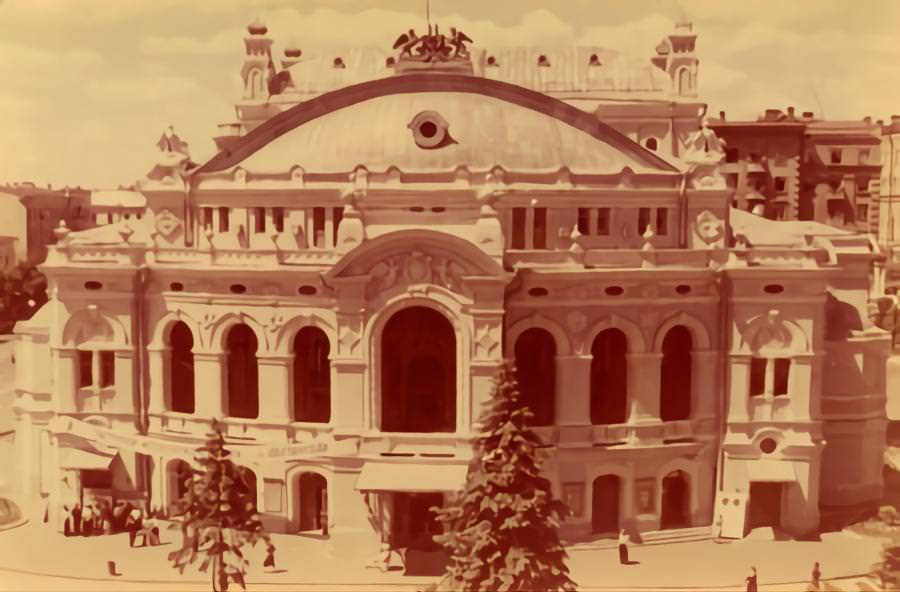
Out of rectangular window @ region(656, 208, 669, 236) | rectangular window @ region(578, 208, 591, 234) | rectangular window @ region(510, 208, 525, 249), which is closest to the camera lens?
rectangular window @ region(510, 208, 525, 249)

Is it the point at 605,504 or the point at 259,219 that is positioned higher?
the point at 259,219

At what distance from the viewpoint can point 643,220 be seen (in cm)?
3769

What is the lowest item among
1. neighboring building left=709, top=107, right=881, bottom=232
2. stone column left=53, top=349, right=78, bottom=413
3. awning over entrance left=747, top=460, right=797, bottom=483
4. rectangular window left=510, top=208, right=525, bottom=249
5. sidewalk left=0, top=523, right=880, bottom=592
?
sidewalk left=0, top=523, right=880, bottom=592

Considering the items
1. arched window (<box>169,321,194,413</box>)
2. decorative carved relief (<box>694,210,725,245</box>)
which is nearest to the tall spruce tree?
decorative carved relief (<box>694,210,725,245</box>)

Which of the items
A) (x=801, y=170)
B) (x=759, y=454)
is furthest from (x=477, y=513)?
(x=801, y=170)

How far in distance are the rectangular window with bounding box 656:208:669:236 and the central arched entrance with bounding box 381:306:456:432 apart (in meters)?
8.35

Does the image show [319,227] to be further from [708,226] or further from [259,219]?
[708,226]

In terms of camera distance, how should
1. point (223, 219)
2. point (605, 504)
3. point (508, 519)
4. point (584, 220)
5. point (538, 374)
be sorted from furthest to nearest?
point (223, 219)
point (584, 220)
point (605, 504)
point (538, 374)
point (508, 519)

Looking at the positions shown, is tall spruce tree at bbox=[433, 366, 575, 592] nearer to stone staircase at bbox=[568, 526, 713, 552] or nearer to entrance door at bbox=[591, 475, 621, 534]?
stone staircase at bbox=[568, 526, 713, 552]

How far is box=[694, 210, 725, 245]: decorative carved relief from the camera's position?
123 ft

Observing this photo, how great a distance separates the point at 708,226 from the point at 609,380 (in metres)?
6.22

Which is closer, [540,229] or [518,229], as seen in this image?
[518,229]

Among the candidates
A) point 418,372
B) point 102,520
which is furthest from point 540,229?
point 102,520

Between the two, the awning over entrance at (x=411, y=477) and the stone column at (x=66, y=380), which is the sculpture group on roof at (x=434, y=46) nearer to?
the awning over entrance at (x=411, y=477)
